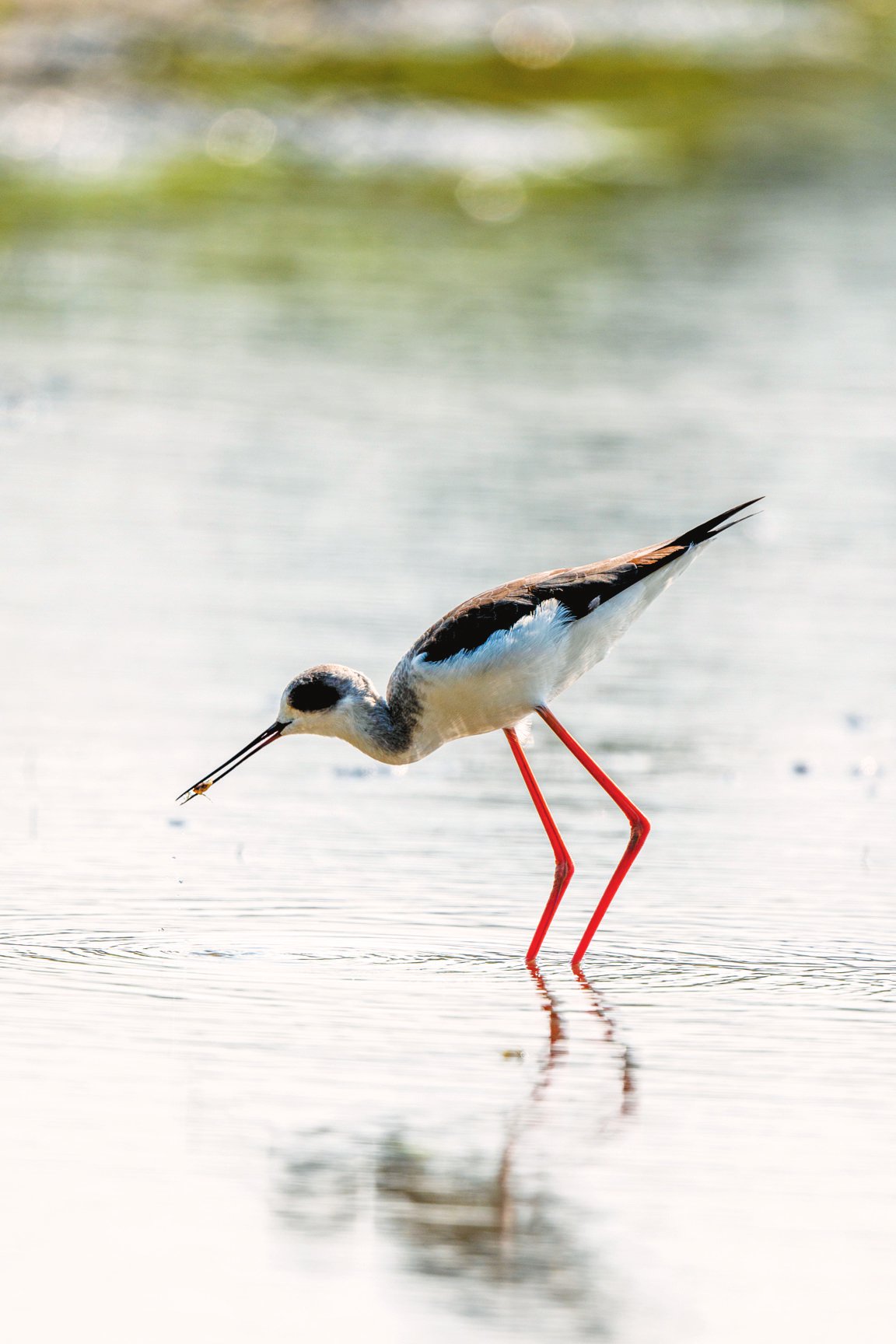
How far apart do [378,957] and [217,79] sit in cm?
2527

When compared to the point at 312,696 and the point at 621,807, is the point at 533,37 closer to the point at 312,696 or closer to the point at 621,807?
the point at 621,807

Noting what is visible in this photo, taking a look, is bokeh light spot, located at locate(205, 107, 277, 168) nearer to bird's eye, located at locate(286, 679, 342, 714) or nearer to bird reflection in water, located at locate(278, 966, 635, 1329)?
bird's eye, located at locate(286, 679, 342, 714)

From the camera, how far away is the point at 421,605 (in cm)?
1141

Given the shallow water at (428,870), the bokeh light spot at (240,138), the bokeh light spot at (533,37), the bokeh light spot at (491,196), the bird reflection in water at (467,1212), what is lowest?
the bird reflection in water at (467,1212)

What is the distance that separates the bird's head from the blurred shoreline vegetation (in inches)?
625

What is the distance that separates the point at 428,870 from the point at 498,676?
74 cm

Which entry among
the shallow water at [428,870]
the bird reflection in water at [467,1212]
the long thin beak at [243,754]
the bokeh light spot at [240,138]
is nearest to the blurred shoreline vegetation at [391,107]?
the bokeh light spot at [240,138]

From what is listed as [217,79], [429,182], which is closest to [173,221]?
[429,182]

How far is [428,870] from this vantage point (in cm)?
806

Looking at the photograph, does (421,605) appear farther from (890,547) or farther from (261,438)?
(261,438)

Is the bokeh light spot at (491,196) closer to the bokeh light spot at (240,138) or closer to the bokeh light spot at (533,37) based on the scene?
the bokeh light spot at (240,138)

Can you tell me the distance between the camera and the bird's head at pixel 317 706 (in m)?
7.69

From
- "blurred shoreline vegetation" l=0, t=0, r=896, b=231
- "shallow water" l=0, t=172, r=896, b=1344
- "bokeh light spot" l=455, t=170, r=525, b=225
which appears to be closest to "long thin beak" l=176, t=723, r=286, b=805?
"shallow water" l=0, t=172, r=896, b=1344

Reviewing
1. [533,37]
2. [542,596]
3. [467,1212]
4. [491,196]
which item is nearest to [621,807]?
[542,596]
